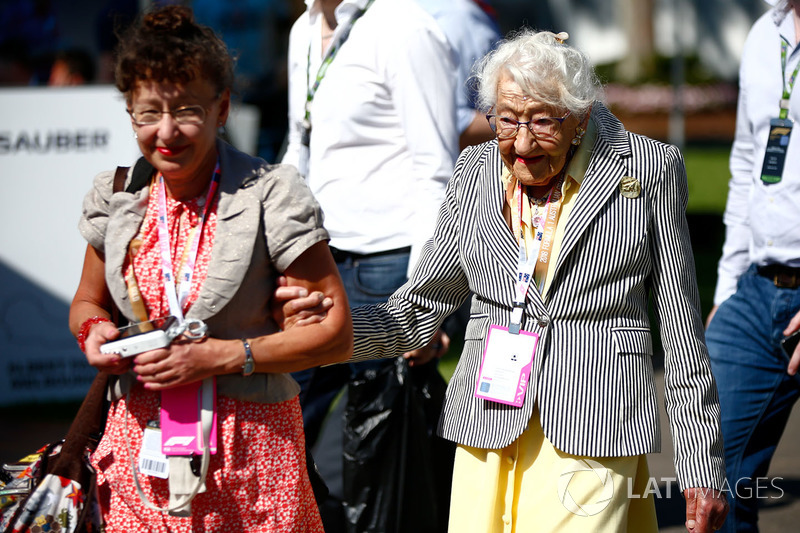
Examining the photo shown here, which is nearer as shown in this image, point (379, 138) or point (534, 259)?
point (534, 259)

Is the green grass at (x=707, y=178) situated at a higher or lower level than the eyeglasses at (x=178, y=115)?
lower

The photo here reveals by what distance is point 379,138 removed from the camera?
150 inches

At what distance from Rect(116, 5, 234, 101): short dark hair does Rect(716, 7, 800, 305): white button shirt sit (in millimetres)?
2123

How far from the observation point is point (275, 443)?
8.42 feet

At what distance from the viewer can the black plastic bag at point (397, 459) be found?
3.79m

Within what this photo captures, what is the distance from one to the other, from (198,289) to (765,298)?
2.17 m

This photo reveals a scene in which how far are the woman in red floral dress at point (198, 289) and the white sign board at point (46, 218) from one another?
15.0 feet

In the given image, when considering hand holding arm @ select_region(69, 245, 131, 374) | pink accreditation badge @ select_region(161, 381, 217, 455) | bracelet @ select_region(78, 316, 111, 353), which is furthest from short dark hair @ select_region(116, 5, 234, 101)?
pink accreditation badge @ select_region(161, 381, 217, 455)

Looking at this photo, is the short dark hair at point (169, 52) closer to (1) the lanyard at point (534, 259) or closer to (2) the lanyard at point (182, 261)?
(2) the lanyard at point (182, 261)

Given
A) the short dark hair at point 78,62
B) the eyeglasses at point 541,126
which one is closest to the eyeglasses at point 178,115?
the eyeglasses at point 541,126

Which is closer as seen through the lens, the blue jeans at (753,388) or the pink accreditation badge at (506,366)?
the pink accreditation badge at (506,366)

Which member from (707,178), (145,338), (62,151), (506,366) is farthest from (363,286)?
(707,178)

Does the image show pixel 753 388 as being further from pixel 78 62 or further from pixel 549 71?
pixel 78 62

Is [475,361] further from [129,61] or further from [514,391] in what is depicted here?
[129,61]
